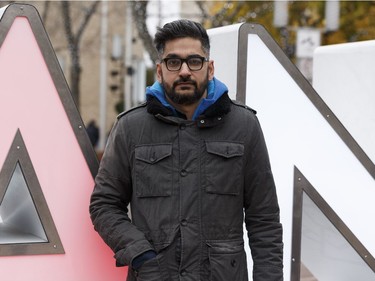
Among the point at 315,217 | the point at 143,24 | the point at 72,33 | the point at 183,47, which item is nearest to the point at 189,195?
the point at 183,47

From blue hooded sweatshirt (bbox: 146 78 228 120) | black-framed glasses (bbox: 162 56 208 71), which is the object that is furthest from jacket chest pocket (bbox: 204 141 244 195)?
black-framed glasses (bbox: 162 56 208 71)

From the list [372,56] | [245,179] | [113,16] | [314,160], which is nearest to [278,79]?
[314,160]

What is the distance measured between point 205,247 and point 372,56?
7.51 ft

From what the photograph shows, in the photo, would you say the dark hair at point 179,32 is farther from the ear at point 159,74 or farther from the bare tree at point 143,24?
the bare tree at point 143,24

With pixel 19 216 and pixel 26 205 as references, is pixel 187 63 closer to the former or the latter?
pixel 26 205

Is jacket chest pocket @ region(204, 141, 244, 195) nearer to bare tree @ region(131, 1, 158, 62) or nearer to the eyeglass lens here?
the eyeglass lens

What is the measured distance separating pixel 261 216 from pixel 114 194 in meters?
0.60

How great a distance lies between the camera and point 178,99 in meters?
2.97

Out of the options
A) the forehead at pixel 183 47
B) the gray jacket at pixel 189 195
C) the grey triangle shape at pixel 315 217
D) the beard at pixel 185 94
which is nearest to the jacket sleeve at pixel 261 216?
the gray jacket at pixel 189 195

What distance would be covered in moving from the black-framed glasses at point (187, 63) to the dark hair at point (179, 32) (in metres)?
0.06

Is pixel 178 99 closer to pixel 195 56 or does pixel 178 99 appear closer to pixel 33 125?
pixel 195 56

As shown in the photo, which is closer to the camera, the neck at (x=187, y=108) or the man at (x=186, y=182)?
the man at (x=186, y=182)

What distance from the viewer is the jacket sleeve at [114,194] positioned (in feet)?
9.71

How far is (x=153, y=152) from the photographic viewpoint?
2955 mm
